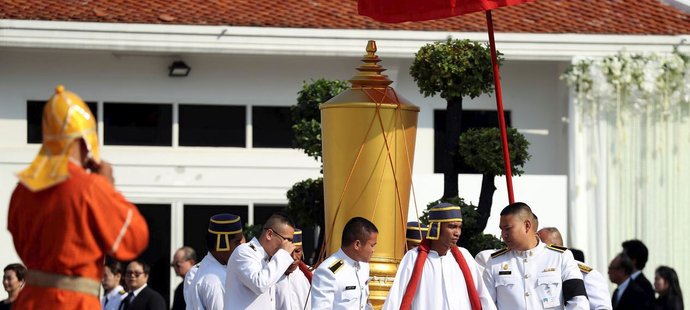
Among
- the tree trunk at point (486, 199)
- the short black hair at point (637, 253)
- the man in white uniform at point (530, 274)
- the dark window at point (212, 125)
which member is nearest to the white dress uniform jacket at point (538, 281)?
the man in white uniform at point (530, 274)

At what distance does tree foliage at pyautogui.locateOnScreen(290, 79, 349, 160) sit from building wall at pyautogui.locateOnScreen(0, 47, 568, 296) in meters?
5.80

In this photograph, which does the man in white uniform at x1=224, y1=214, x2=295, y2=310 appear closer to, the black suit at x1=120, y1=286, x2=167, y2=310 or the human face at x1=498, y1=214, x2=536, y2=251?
the human face at x1=498, y1=214, x2=536, y2=251

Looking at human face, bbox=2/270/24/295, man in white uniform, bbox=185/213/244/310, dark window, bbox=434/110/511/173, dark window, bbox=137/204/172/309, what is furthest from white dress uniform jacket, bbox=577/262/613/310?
dark window, bbox=137/204/172/309

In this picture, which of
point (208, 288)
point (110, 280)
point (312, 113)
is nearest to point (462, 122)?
point (312, 113)

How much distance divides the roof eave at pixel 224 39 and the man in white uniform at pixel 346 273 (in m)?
10.9

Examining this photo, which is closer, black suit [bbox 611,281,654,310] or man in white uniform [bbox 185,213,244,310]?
man in white uniform [bbox 185,213,244,310]

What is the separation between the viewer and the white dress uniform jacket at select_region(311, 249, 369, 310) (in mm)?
11070

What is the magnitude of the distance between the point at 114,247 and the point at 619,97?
52.1 ft

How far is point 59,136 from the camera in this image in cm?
785

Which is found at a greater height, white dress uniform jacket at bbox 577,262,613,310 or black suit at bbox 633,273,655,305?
white dress uniform jacket at bbox 577,262,613,310

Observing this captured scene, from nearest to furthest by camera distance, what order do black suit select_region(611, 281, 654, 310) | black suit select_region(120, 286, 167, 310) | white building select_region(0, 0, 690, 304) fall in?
black suit select_region(120, 286, 167, 310)
black suit select_region(611, 281, 654, 310)
white building select_region(0, 0, 690, 304)

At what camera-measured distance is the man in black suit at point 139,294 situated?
1498cm

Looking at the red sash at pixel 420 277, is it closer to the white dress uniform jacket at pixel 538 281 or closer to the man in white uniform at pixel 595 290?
the white dress uniform jacket at pixel 538 281

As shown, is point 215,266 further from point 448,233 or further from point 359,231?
point 448,233
